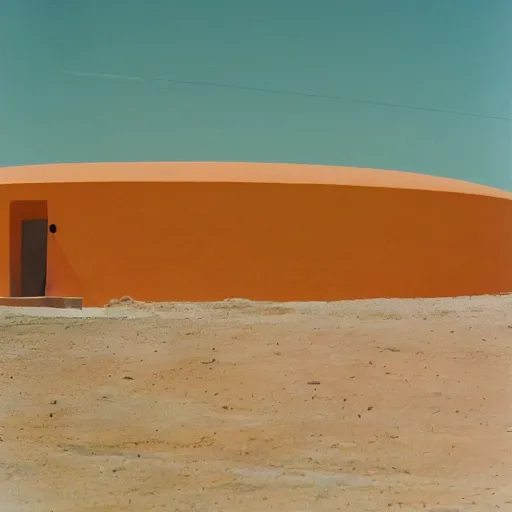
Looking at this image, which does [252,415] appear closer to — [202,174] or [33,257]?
[202,174]

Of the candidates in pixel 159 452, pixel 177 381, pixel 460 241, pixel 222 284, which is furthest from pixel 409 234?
pixel 159 452

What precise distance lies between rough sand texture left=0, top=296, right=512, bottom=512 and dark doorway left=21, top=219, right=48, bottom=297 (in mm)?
5628

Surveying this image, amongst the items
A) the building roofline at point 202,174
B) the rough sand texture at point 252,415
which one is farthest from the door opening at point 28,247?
the rough sand texture at point 252,415

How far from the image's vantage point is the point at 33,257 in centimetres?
1236

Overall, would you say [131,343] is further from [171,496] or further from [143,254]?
[143,254]

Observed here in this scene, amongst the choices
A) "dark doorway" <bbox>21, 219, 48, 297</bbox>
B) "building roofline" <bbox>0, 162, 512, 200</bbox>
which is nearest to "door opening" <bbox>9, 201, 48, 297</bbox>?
"dark doorway" <bbox>21, 219, 48, 297</bbox>

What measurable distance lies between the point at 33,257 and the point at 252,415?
A: 8.87 metres

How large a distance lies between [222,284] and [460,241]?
15.0 ft

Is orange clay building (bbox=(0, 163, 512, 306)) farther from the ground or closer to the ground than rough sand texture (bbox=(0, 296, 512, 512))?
farther from the ground

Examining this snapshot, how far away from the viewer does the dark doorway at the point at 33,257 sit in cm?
1213

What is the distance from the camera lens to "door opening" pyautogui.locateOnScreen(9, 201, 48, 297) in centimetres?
1160

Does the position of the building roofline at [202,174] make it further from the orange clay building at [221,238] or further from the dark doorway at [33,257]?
the dark doorway at [33,257]

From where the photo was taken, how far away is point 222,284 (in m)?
10.9

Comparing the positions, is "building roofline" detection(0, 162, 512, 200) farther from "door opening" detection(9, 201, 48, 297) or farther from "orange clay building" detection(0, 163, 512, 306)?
"door opening" detection(9, 201, 48, 297)
